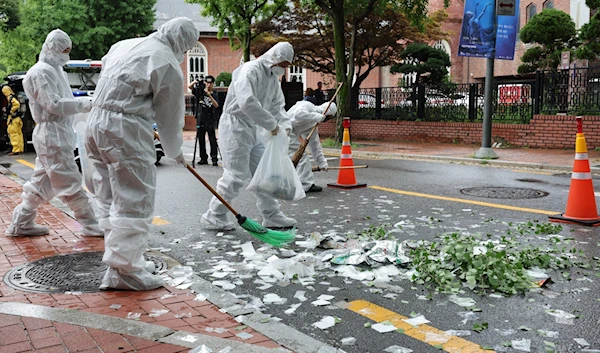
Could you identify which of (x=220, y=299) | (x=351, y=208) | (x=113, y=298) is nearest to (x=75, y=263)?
(x=113, y=298)

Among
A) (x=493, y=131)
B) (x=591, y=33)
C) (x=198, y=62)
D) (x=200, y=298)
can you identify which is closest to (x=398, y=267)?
(x=200, y=298)

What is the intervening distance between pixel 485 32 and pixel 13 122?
12.5 m

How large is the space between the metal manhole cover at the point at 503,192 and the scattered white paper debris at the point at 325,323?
5218 millimetres

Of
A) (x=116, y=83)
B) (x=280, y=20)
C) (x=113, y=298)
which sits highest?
(x=280, y=20)

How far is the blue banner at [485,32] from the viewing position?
13672 mm

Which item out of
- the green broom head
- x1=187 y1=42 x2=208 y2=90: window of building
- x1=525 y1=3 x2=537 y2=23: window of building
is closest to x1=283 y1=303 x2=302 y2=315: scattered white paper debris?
the green broom head

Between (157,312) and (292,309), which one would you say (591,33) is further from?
(157,312)

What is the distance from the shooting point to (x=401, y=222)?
6.87 metres

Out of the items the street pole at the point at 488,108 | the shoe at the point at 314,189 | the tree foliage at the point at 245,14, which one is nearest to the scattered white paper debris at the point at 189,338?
the shoe at the point at 314,189

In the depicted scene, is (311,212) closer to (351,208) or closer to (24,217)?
(351,208)

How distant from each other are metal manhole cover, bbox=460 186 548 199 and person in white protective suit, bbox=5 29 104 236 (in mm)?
5316

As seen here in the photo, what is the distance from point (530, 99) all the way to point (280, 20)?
11.5 meters

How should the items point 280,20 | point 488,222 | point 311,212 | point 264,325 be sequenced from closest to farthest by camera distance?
point 264,325 < point 488,222 < point 311,212 < point 280,20

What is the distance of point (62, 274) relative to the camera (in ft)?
16.2
